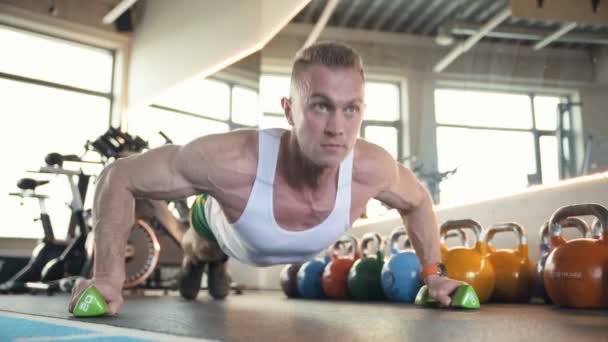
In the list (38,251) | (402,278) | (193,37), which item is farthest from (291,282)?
(193,37)

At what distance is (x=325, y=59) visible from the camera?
1.63 meters

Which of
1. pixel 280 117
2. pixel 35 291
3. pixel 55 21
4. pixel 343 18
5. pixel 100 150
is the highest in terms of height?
pixel 55 21

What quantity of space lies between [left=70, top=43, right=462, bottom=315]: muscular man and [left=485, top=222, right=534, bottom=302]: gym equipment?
0.80 m

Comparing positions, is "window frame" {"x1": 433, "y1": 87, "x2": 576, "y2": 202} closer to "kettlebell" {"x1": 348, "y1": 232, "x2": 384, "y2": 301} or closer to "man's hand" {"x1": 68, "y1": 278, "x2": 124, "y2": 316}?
"kettlebell" {"x1": 348, "y1": 232, "x2": 384, "y2": 301}

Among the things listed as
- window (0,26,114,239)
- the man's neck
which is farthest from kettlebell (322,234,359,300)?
window (0,26,114,239)

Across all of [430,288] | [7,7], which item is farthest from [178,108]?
[430,288]

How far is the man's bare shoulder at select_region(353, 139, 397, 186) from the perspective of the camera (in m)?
1.88

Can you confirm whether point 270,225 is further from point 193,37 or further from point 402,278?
point 193,37

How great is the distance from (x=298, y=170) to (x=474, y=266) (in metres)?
1.10

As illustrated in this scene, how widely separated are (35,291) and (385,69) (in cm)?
314

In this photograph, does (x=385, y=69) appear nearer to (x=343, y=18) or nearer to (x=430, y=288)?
(x=343, y=18)

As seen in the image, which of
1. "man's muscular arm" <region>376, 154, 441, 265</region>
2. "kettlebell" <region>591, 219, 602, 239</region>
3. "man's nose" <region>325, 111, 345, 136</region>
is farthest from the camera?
"kettlebell" <region>591, 219, 602, 239</region>

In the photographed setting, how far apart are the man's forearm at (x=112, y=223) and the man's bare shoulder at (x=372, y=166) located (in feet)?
2.34

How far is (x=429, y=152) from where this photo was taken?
14.5 ft
